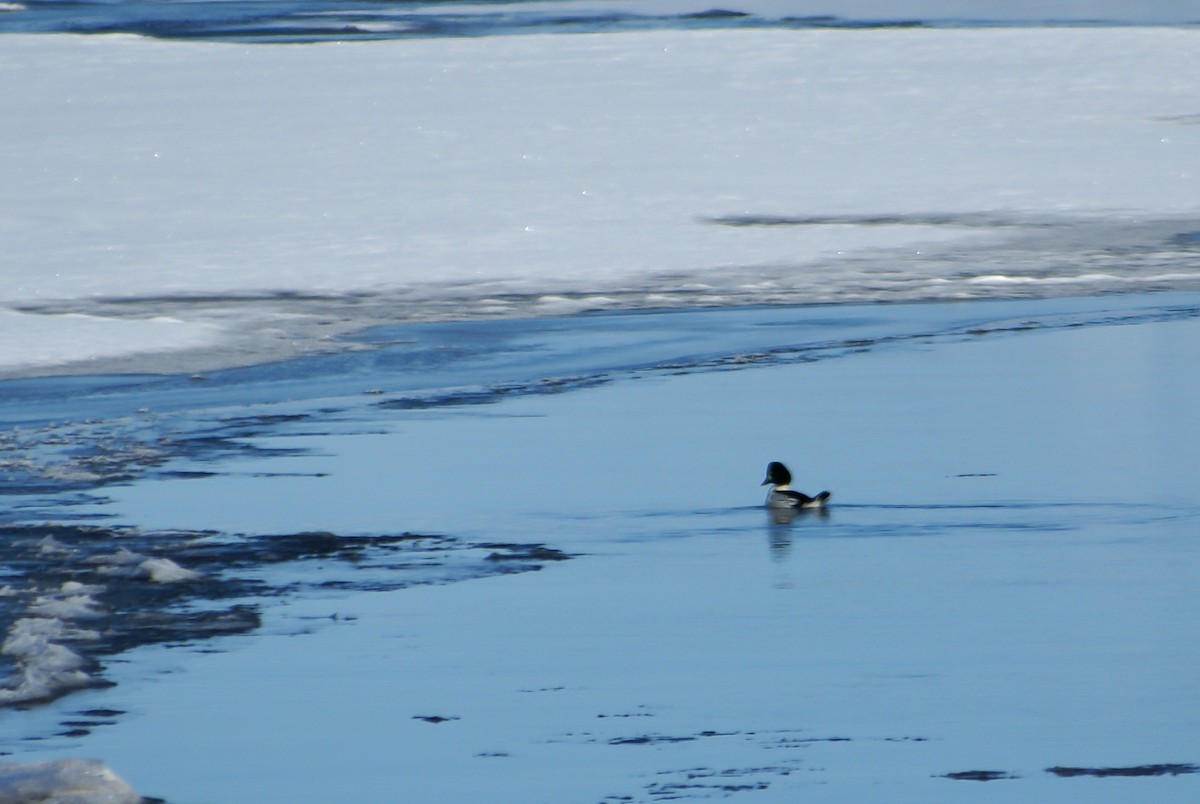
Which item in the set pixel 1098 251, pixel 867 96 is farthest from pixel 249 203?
pixel 867 96

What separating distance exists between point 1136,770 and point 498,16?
25.7m

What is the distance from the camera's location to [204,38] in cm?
2506

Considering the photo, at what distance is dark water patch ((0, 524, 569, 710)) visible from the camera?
172 inches

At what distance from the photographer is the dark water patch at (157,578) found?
4371 mm

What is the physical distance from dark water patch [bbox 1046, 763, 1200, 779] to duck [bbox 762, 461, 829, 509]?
2.17m

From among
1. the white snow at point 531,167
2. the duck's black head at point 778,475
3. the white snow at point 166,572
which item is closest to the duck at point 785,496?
the duck's black head at point 778,475

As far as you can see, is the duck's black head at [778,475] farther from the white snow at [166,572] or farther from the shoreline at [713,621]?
the white snow at [166,572]

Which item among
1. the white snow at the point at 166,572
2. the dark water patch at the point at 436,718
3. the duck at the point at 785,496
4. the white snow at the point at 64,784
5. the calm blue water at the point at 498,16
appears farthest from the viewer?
the calm blue water at the point at 498,16

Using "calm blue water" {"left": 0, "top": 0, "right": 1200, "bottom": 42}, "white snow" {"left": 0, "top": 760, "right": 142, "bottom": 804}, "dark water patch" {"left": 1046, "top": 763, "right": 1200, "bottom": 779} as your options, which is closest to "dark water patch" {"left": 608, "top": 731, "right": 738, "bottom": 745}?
"dark water patch" {"left": 1046, "top": 763, "right": 1200, "bottom": 779}

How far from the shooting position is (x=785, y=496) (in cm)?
566

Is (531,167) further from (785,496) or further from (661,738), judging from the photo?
(661,738)

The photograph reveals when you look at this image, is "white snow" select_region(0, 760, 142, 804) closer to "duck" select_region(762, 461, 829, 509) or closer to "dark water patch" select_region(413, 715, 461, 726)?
"dark water patch" select_region(413, 715, 461, 726)

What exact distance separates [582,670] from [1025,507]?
1967 mm

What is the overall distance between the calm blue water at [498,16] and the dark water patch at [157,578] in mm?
20086
